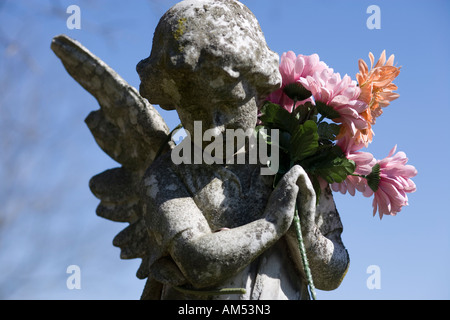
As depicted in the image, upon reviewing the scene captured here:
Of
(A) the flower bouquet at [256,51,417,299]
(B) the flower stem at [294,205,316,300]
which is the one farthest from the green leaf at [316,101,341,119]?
(B) the flower stem at [294,205,316,300]

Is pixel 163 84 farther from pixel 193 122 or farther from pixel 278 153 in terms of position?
pixel 278 153

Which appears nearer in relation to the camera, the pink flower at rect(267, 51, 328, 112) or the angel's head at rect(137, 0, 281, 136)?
the angel's head at rect(137, 0, 281, 136)

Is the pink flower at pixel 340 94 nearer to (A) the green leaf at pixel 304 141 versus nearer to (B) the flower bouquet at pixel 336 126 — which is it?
(B) the flower bouquet at pixel 336 126

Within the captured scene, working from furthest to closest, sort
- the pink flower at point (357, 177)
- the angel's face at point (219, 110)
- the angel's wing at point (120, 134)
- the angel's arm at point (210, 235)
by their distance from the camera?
1. the angel's wing at point (120, 134)
2. the pink flower at point (357, 177)
3. the angel's face at point (219, 110)
4. the angel's arm at point (210, 235)

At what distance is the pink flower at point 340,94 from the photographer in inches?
127

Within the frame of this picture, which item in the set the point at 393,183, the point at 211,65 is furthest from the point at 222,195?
the point at 393,183

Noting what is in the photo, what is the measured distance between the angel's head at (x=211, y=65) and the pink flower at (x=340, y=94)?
196 millimetres

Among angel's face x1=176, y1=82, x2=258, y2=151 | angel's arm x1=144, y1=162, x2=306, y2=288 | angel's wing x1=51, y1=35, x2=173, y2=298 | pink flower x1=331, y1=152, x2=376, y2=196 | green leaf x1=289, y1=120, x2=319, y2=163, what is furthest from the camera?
angel's wing x1=51, y1=35, x2=173, y2=298

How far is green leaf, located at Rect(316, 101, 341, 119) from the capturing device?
326cm

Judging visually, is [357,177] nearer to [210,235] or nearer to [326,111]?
[326,111]

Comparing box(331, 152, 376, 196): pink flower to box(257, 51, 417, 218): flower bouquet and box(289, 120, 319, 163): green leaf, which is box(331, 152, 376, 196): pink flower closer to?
box(257, 51, 417, 218): flower bouquet

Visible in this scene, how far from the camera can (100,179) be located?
3918 mm

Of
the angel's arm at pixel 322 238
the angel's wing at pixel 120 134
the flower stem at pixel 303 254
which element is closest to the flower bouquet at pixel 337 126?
the angel's arm at pixel 322 238

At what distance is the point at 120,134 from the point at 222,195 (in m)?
0.96
